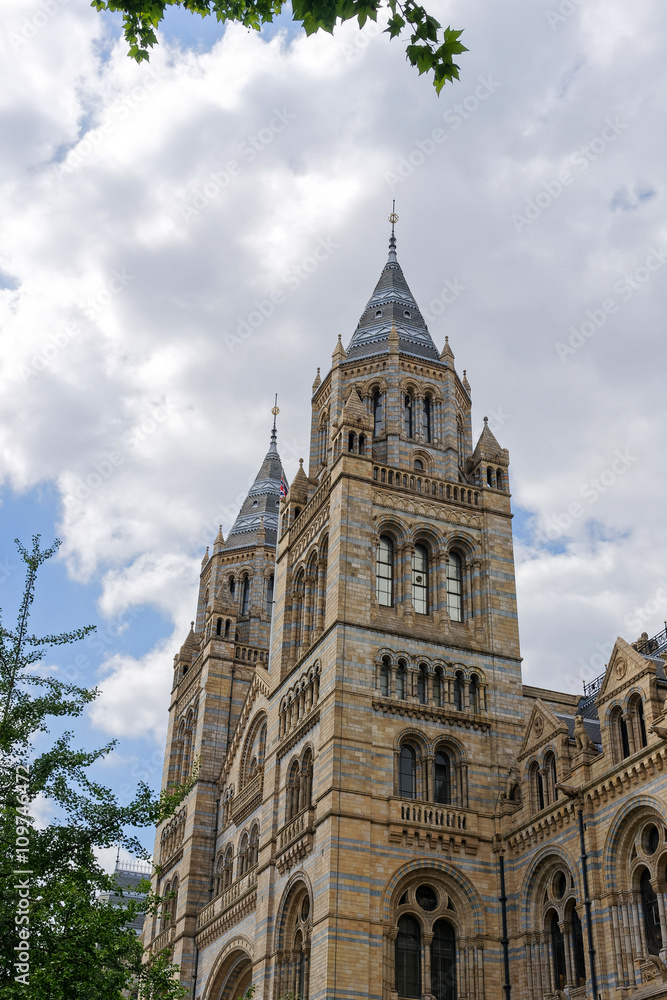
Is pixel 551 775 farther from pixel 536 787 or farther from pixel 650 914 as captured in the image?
pixel 650 914

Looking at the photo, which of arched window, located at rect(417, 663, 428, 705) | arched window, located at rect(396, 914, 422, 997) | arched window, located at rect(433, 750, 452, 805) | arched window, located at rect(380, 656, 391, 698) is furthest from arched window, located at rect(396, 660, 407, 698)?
arched window, located at rect(396, 914, 422, 997)

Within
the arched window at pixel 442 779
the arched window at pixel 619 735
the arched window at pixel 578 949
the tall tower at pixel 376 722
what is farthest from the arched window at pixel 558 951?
the arched window at pixel 619 735

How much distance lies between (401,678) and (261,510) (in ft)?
102

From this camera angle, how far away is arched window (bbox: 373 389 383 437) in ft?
152

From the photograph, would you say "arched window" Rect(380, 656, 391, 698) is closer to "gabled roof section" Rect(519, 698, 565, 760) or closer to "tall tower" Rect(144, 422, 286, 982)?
"gabled roof section" Rect(519, 698, 565, 760)

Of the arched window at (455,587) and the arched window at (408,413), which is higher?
the arched window at (408,413)

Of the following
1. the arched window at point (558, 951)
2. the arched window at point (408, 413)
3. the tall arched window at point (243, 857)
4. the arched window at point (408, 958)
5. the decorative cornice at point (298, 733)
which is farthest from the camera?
the tall arched window at point (243, 857)

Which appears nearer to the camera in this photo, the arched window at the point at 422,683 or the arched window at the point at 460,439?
the arched window at the point at 422,683

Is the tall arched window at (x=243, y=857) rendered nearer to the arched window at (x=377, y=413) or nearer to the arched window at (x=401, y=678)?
the arched window at (x=401, y=678)

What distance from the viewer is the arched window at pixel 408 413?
153 feet

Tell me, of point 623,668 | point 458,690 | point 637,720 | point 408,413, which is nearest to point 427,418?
point 408,413

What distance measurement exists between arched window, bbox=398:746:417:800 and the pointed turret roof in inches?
714

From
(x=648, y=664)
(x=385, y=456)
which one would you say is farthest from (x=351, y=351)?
(x=648, y=664)

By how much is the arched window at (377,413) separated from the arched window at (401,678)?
11.0m
